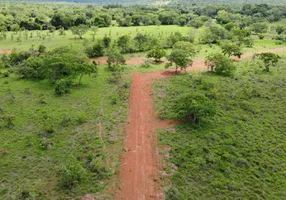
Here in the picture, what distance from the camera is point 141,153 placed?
30.7 meters

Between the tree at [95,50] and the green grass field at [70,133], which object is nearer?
the green grass field at [70,133]

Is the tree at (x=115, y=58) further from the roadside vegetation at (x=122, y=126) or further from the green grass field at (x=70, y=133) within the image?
the green grass field at (x=70, y=133)

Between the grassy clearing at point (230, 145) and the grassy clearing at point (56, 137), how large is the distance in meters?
6.86

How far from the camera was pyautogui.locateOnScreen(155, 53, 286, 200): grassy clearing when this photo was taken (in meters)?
26.2

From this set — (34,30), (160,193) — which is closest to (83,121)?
(160,193)

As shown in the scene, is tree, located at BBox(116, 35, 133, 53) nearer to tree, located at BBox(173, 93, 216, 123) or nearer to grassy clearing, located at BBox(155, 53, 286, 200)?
grassy clearing, located at BBox(155, 53, 286, 200)

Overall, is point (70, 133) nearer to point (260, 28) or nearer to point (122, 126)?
point (122, 126)

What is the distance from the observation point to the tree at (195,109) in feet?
115

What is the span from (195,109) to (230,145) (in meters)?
6.27

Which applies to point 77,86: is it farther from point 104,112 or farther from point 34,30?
point 34,30

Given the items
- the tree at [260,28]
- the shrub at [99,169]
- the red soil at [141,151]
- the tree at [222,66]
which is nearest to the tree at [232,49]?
the tree at [222,66]

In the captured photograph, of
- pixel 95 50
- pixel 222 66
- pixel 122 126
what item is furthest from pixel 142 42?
pixel 122 126

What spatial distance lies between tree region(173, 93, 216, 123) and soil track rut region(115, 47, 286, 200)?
2199mm

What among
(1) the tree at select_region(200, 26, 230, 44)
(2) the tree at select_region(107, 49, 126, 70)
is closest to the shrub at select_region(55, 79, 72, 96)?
(2) the tree at select_region(107, 49, 126, 70)
